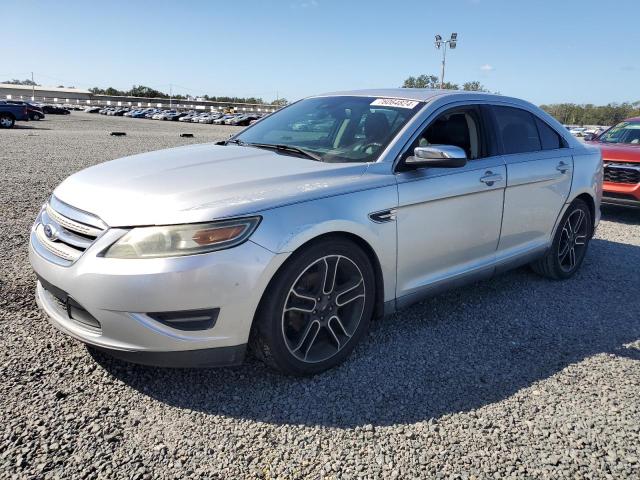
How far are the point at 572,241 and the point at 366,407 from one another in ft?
10.5

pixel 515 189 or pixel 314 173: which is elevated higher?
pixel 314 173

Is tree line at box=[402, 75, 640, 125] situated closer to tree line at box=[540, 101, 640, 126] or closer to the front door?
tree line at box=[540, 101, 640, 126]

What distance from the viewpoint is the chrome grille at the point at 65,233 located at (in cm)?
256

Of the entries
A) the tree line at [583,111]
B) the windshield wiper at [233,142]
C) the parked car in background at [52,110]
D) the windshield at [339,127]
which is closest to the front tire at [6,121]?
the windshield wiper at [233,142]

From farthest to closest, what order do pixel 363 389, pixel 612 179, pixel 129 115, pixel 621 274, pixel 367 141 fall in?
pixel 129 115, pixel 612 179, pixel 621 274, pixel 367 141, pixel 363 389

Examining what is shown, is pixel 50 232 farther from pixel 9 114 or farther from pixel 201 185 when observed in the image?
pixel 9 114

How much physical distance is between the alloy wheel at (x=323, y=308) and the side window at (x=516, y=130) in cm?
190

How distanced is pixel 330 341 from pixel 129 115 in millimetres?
67819

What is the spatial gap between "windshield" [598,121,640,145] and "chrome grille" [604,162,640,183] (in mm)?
1016

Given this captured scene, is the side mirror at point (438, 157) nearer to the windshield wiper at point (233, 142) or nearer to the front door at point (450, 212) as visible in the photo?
the front door at point (450, 212)

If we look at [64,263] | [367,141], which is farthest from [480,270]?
[64,263]

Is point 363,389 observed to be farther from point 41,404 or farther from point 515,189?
point 515,189

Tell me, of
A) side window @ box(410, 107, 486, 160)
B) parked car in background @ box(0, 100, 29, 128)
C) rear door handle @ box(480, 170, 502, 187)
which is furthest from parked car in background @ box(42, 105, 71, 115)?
rear door handle @ box(480, 170, 502, 187)

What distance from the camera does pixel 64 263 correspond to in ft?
8.46
